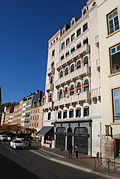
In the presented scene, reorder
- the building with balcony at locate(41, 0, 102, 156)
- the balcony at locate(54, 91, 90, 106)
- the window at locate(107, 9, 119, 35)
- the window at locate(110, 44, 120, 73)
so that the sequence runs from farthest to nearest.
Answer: the balcony at locate(54, 91, 90, 106) → the building with balcony at locate(41, 0, 102, 156) → the window at locate(107, 9, 119, 35) → the window at locate(110, 44, 120, 73)

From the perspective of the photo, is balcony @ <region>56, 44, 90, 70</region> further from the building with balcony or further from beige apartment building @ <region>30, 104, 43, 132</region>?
beige apartment building @ <region>30, 104, 43, 132</region>

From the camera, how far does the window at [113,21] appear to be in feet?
52.7

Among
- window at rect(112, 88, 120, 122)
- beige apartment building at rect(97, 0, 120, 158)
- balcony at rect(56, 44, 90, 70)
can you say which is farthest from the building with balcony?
window at rect(112, 88, 120, 122)

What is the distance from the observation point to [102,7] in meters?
18.2

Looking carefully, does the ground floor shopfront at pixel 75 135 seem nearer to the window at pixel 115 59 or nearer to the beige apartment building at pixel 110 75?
the beige apartment building at pixel 110 75

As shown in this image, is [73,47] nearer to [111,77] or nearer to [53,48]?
[53,48]

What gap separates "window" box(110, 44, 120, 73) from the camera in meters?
14.9

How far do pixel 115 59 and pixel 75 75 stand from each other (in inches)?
391

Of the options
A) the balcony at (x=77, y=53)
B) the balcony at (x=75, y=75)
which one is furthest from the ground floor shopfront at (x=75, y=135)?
the balcony at (x=77, y=53)

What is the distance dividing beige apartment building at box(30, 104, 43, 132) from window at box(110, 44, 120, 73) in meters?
44.4

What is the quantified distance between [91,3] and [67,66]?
11840mm

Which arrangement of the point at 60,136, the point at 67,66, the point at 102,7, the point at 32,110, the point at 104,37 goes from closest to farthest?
the point at 104,37
the point at 102,7
the point at 60,136
the point at 67,66
the point at 32,110

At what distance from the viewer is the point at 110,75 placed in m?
15.1

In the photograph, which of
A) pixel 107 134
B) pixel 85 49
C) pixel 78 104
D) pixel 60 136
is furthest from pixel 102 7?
pixel 60 136
